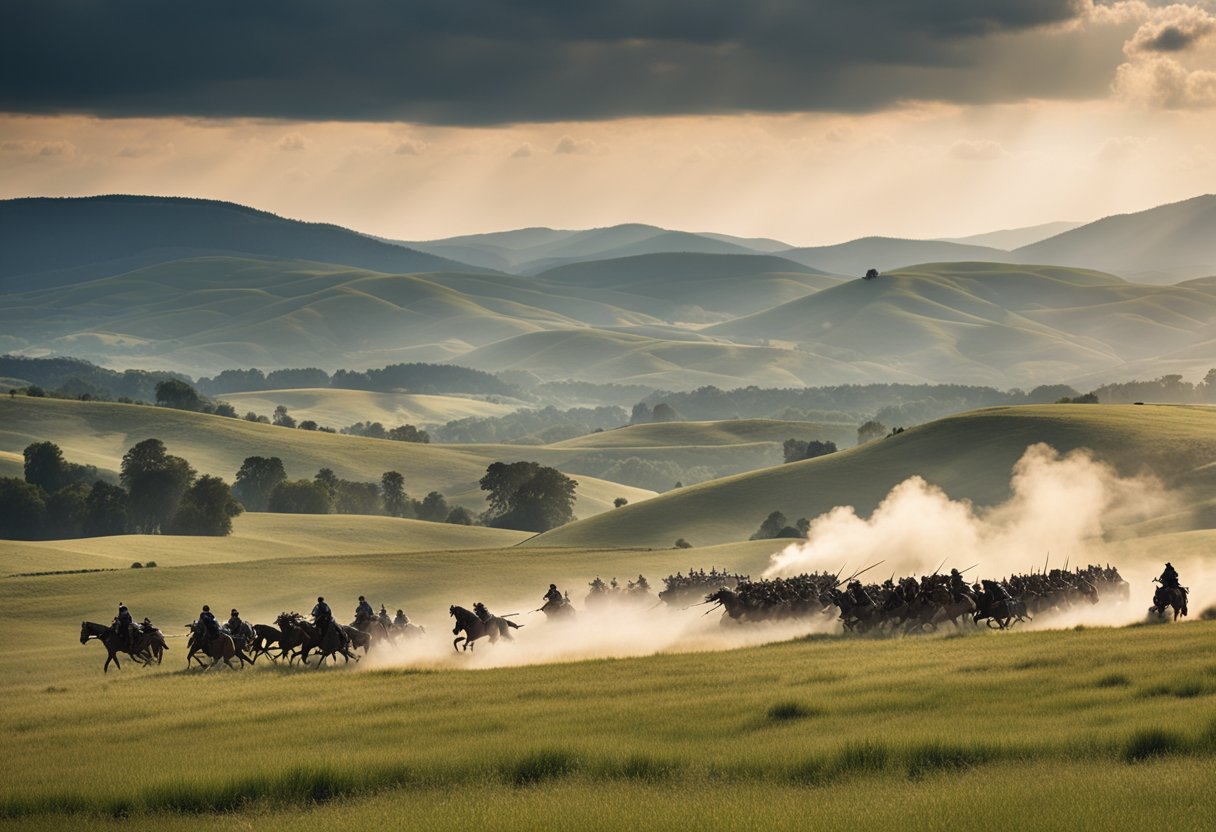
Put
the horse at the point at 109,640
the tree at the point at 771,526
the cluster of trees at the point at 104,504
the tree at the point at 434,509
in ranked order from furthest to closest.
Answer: the tree at the point at 434,509, the cluster of trees at the point at 104,504, the tree at the point at 771,526, the horse at the point at 109,640

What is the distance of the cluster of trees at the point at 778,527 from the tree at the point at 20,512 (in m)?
79.0

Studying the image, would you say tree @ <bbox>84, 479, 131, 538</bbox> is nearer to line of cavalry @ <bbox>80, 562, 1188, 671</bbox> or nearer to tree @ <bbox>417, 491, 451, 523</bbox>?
tree @ <bbox>417, 491, 451, 523</bbox>

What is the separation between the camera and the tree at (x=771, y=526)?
396 feet

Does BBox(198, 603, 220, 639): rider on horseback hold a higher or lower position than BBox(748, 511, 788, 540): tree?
lower

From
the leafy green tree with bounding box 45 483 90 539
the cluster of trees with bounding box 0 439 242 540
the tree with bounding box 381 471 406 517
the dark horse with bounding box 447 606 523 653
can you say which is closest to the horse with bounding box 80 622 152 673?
the dark horse with bounding box 447 606 523 653

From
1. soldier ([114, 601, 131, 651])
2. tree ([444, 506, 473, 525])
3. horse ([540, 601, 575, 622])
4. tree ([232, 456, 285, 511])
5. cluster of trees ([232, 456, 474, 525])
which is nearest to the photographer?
soldier ([114, 601, 131, 651])

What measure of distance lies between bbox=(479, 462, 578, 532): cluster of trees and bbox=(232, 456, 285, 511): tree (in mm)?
30652

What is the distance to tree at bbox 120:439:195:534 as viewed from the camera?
15988cm

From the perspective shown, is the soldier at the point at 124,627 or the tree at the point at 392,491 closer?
the soldier at the point at 124,627

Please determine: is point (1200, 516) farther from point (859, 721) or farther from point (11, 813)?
point (11, 813)

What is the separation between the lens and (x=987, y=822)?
17.2 metres

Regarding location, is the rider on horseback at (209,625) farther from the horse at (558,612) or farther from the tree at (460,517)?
the tree at (460,517)

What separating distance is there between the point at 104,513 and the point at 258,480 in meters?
37.8

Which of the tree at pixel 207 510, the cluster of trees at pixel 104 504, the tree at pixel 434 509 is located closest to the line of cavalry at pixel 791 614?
the tree at pixel 207 510
